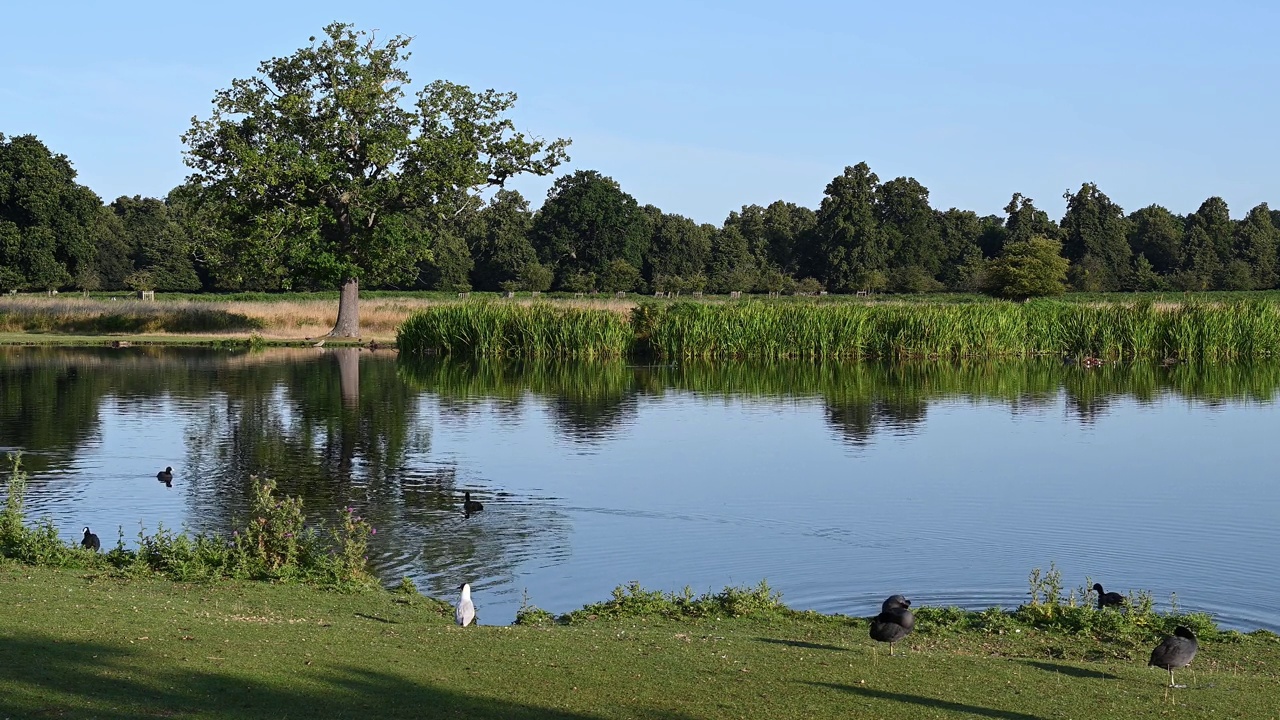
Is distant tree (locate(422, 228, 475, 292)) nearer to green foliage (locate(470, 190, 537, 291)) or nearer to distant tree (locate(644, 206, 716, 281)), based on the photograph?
green foliage (locate(470, 190, 537, 291))

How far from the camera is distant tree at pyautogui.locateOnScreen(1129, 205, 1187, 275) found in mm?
126688

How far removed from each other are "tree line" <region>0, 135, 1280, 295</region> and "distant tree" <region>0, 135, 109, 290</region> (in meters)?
28.1

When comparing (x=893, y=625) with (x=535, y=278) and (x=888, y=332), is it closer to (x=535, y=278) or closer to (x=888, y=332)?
(x=888, y=332)

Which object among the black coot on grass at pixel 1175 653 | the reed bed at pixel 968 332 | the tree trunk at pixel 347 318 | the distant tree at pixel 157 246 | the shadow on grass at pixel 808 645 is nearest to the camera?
the black coot on grass at pixel 1175 653

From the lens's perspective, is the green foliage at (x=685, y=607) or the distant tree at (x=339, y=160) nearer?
the green foliage at (x=685, y=607)

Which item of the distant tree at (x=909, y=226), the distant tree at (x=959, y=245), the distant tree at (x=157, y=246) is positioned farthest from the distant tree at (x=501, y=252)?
the distant tree at (x=959, y=245)

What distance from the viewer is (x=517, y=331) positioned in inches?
2144

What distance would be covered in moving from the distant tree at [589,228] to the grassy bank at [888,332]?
2721 inches

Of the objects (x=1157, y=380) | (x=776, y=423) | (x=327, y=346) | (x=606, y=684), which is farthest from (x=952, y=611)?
(x=327, y=346)

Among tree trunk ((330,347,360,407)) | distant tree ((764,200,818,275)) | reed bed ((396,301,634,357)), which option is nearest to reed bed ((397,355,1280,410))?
reed bed ((396,301,634,357))

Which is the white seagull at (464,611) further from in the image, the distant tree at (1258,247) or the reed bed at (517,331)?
the distant tree at (1258,247)

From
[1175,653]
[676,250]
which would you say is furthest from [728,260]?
[1175,653]

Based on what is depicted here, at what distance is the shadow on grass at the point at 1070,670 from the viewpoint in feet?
31.8

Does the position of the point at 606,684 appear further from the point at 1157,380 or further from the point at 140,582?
the point at 1157,380
